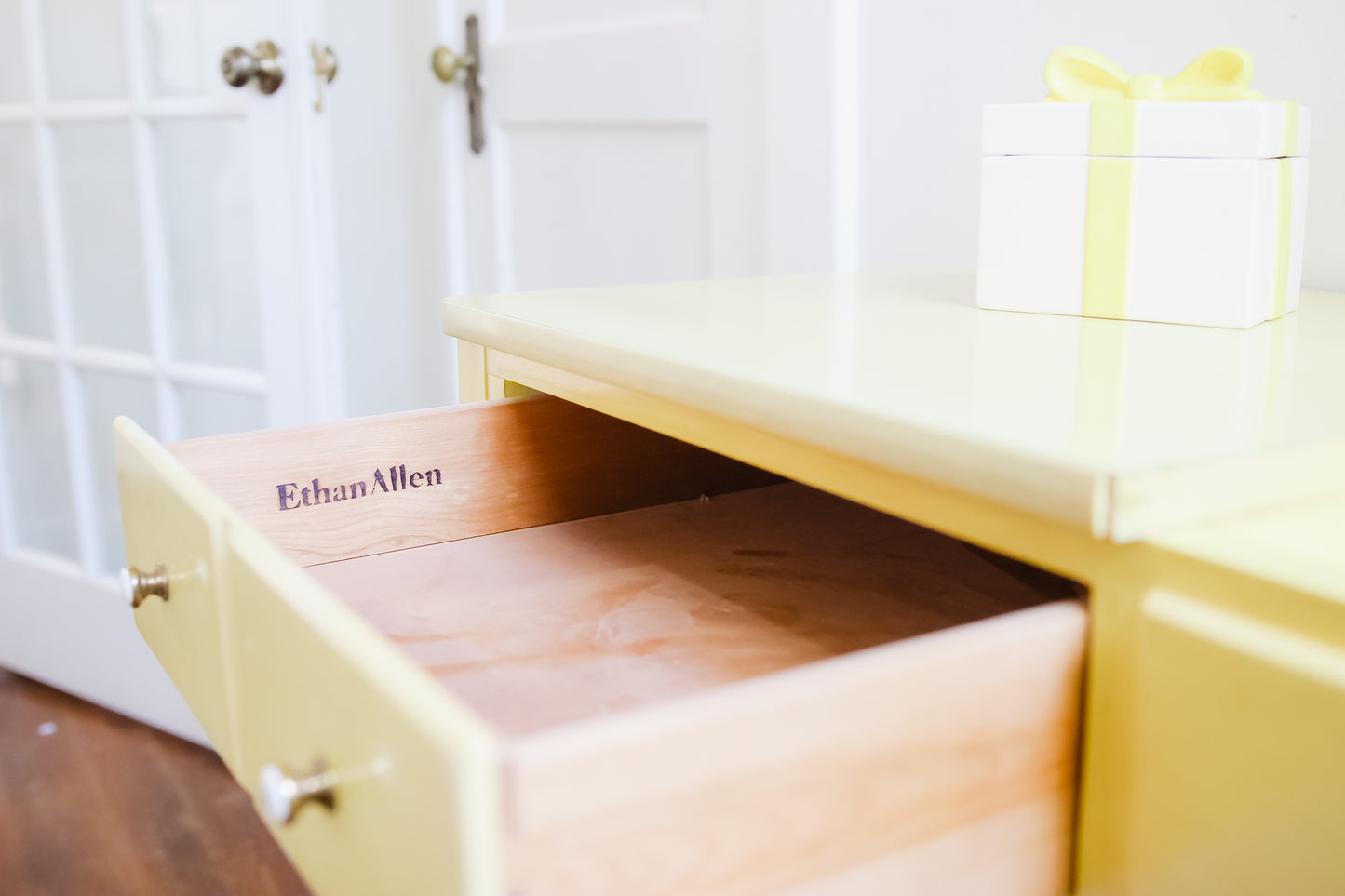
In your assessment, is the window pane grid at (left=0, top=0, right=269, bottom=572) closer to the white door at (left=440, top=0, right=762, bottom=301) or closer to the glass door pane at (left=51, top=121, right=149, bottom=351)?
the glass door pane at (left=51, top=121, right=149, bottom=351)

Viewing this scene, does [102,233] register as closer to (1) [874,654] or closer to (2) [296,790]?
(2) [296,790]

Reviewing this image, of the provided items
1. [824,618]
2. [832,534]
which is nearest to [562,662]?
[824,618]

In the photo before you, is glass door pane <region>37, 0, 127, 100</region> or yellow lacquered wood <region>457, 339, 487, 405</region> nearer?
yellow lacquered wood <region>457, 339, 487, 405</region>

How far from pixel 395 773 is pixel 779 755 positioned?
4.2 inches

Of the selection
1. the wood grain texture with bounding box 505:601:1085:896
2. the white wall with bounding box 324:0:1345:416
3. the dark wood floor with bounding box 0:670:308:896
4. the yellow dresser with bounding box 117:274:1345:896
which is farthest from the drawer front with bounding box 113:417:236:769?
the dark wood floor with bounding box 0:670:308:896

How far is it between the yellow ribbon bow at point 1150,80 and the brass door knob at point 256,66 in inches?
41.6

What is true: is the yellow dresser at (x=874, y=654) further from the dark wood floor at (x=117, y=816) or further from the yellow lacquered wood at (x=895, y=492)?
the dark wood floor at (x=117, y=816)

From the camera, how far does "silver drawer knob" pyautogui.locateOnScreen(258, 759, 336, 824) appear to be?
1.23 ft

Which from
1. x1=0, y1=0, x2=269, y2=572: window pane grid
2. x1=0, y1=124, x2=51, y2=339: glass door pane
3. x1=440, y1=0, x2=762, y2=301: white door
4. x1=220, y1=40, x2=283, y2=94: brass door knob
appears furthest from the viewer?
x1=0, y1=124, x2=51, y2=339: glass door pane

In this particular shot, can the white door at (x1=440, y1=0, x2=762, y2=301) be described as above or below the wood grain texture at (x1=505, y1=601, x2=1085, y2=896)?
above

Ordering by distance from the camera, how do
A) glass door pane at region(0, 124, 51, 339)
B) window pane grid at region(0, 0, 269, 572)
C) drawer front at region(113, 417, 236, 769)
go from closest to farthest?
drawer front at region(113, 417, 236, 769) < window pane grid at region(0, 0, 269, 572) < glass door pane at region(0, 124, 51, 339)

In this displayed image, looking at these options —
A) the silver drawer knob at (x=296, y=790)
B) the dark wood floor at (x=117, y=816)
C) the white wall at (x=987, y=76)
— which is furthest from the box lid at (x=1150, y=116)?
the dark wood floor at (x=117, y=816)

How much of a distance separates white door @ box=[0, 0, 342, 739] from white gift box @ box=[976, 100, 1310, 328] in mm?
1046

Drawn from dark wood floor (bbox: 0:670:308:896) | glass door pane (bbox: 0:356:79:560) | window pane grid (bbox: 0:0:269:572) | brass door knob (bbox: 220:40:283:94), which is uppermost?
brass door knob (bbox: 220:40:283:94)
